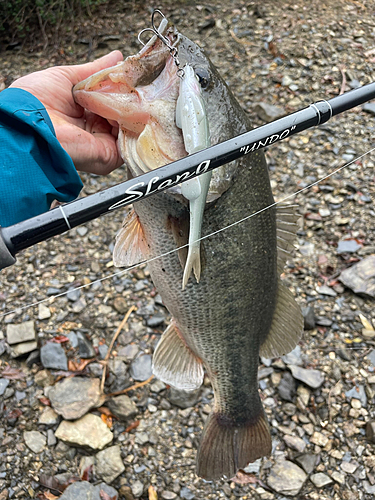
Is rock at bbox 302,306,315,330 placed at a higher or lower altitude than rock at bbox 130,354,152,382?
lower

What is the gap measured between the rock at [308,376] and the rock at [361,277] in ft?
2.43

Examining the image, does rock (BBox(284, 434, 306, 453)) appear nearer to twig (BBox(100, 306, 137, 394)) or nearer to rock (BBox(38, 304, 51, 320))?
twig (BBox(100, 306, 137, 394))

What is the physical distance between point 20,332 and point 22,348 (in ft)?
0.38

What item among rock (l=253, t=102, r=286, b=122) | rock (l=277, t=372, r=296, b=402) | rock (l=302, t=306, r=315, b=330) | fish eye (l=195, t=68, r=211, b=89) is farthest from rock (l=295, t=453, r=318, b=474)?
rock (l=253, t=102, r=286, b=122)

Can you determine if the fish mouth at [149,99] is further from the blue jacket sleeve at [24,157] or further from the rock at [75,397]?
the rock at [75,397]

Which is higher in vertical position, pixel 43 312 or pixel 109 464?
pixel 43 312

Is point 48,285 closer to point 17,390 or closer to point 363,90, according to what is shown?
point 17,390

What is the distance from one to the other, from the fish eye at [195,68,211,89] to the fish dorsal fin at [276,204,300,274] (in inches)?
25.7

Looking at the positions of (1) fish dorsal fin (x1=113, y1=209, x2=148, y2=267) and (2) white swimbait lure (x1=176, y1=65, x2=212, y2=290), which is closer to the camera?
(2) white swimbait lure (x1=176, y1=65, x2=212, y2=290)

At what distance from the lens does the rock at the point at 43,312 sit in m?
3.26

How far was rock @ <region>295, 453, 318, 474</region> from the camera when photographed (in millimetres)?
2746

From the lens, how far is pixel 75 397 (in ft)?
9.32

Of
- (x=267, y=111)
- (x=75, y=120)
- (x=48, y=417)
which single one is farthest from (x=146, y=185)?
(x=267, y=111)

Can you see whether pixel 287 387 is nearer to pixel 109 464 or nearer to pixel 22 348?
pixel 109 464
